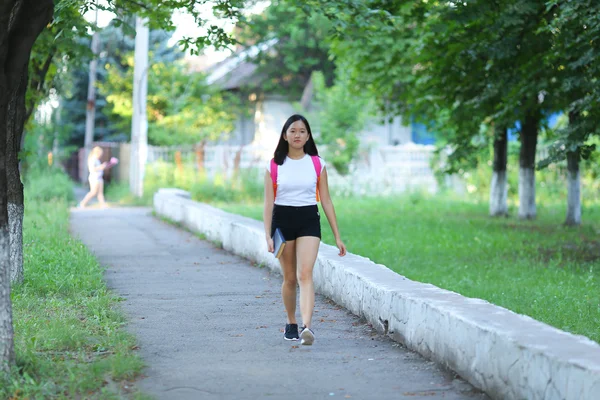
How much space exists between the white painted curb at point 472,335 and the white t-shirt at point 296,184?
1048 millimetres

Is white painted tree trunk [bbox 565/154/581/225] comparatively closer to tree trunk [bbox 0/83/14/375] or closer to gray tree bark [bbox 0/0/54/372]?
gray tree bark [bbox 0/0/54/372]

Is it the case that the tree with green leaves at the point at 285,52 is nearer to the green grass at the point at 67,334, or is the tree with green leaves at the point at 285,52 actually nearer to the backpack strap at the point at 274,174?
the green grass at the point at 67,334

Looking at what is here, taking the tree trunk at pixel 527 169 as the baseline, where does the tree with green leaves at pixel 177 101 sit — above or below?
above

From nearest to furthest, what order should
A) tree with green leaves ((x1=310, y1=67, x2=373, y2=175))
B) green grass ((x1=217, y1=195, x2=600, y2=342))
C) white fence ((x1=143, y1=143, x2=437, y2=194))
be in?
green grass ((x1=217, y1=195, x2=600, y2=342))
white fence ((x1=143, y1=143, x2=437, y2=194))
tree with green leaves ((x1=310, y1=67, x2=373, y2=175))

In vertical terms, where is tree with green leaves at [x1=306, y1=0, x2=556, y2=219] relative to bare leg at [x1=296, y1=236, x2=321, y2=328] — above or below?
above

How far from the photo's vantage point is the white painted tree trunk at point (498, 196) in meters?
24.0

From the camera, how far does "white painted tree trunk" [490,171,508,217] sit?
24.0m

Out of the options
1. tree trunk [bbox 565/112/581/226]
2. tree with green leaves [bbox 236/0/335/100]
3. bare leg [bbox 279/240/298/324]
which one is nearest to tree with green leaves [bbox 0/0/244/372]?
bare leg [bbox 279/240/298/324]

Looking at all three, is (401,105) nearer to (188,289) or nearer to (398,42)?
(398,42)

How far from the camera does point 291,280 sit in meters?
8.20

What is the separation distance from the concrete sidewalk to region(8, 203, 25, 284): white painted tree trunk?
112 centimetres

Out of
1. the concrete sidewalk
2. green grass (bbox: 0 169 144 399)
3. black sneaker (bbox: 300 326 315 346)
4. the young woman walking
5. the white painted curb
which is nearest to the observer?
the white painted curb

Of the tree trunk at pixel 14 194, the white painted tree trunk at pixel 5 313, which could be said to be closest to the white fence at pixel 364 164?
the tree trunk at pixel 14 194

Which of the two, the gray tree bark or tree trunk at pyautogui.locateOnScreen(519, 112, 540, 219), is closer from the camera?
the gray tree bark
